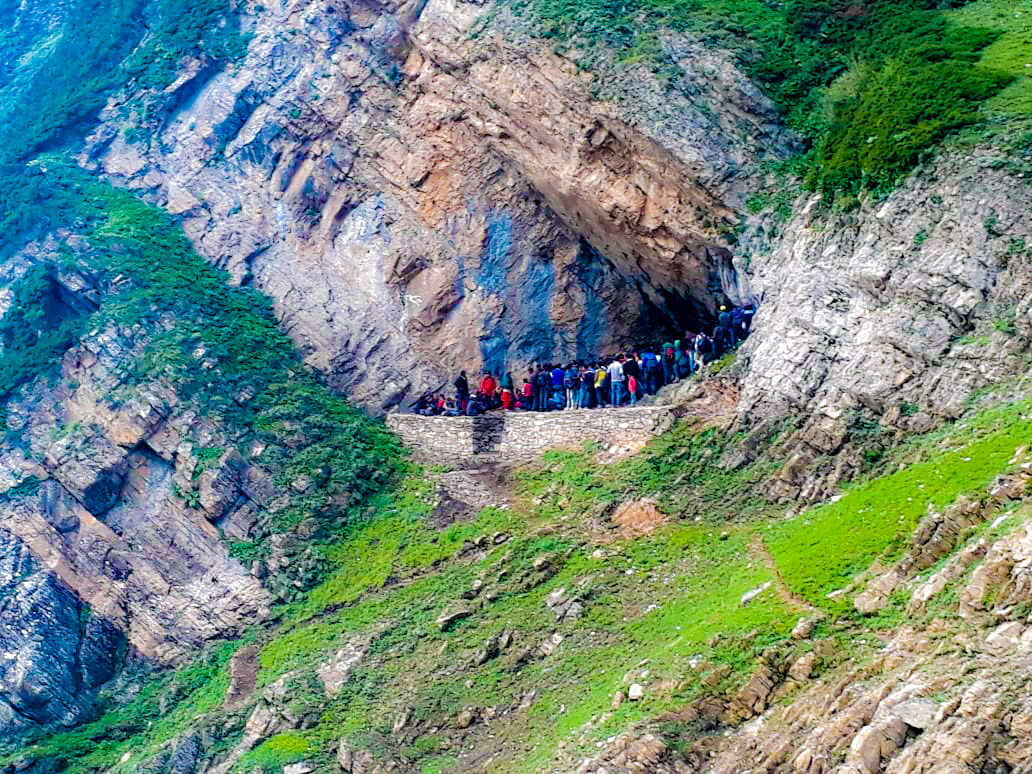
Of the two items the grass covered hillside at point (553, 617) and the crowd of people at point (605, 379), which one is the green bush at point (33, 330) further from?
the crowd of people at point (605, 379)

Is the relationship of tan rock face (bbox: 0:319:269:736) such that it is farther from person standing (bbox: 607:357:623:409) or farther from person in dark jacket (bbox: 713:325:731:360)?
person in dark jacket (bbox: 713:325:731:360)

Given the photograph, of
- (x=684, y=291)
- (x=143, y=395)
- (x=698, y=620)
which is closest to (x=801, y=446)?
(x=698, y=620)

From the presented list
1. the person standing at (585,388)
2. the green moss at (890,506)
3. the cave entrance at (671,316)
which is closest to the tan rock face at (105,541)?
the person standing at (585,388)

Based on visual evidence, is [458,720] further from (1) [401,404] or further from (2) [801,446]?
(1) [401,404]

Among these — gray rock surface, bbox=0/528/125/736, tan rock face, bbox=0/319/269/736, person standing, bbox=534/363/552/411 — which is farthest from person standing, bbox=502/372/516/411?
gray rock surface, bbox=0/528/125/736

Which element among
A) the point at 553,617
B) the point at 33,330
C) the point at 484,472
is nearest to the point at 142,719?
the point at 484,472

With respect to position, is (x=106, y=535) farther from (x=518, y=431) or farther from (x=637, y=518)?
(x=637, y=518)
